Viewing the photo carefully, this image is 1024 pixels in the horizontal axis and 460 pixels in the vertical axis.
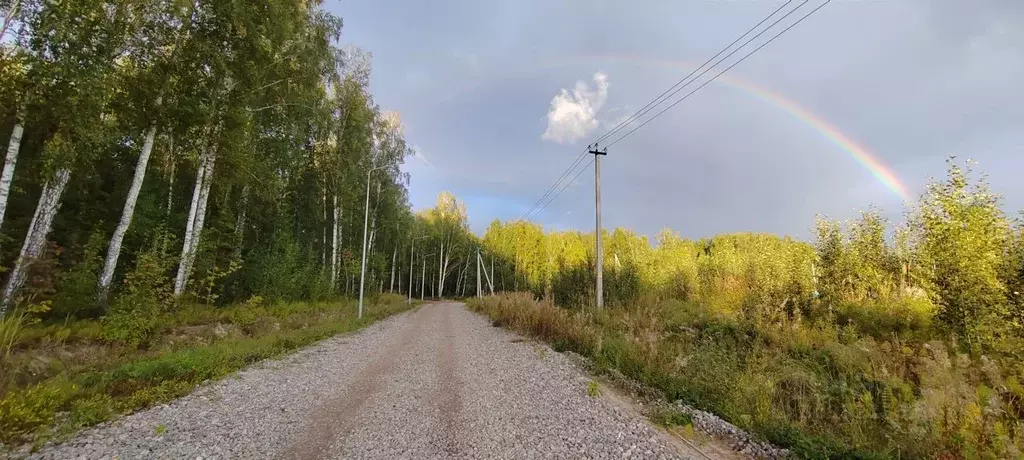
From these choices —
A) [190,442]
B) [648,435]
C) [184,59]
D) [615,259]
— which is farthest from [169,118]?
[615,259]

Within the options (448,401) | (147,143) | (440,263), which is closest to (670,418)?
(448,401)

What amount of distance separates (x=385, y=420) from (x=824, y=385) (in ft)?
21.5

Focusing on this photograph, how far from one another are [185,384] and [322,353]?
4569mm

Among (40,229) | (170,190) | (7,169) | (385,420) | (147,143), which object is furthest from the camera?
(170,190)

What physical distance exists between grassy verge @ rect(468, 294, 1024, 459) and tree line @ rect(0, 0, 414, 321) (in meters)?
11.9

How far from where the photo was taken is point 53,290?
9.24 m

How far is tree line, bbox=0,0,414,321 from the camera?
8.88 meters

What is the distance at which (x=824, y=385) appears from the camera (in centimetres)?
654

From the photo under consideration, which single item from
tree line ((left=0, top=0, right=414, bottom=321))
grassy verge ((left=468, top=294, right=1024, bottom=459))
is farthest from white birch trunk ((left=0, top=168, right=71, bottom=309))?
grassy verge ((left=468, top=294, right=1024, bottom=459))

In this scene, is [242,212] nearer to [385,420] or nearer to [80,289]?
[80,289]

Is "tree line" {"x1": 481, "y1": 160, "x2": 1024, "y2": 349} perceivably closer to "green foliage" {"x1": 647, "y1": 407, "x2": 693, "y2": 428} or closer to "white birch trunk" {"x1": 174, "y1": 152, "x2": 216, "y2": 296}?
"green foliage" {"x1": 647, "y1": 407, "x2": 693, "y2": 428}

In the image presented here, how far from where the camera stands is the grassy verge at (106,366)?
4.85 metres

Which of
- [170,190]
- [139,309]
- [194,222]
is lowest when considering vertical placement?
[139,309]

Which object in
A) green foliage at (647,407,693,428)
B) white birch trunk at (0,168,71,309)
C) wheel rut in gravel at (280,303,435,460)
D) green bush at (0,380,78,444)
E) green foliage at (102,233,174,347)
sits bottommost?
wheel rut in gravel at (280,303,435,460)
